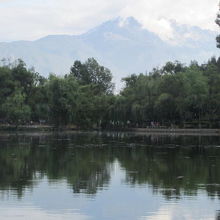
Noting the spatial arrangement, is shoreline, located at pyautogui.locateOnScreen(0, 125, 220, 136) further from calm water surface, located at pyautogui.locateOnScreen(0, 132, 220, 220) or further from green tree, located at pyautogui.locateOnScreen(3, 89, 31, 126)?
calm water surface, located at pyautogui.locateOnScreen(0, 132, 220, 220)

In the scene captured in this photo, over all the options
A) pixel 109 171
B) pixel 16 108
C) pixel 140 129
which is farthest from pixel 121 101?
pixel 109 171

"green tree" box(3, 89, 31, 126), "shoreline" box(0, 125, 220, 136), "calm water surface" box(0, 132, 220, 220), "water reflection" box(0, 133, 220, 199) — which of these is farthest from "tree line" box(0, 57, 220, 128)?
"calm water surface" box(0, 132, 220, 220)

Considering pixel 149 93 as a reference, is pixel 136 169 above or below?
below

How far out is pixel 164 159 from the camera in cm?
3412

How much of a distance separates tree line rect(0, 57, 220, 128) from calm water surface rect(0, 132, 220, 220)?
167 ft

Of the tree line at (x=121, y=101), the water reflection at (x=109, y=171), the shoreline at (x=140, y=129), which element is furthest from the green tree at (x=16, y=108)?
the water reflection at (x=109, y=171)

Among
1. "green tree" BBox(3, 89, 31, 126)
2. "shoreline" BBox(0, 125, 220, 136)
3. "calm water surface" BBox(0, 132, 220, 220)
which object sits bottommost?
"calm water surface" BBox(0, 132, 220, 220)

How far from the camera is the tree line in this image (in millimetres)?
85188

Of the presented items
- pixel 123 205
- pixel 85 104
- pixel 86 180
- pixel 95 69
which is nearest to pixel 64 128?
pixel 85 104

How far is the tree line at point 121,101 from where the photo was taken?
279ft

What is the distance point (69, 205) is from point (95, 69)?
393 feet

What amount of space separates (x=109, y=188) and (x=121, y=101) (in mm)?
73037

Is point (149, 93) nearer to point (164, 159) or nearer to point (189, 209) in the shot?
point (164, 159)

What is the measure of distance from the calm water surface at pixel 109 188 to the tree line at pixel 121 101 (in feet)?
167
